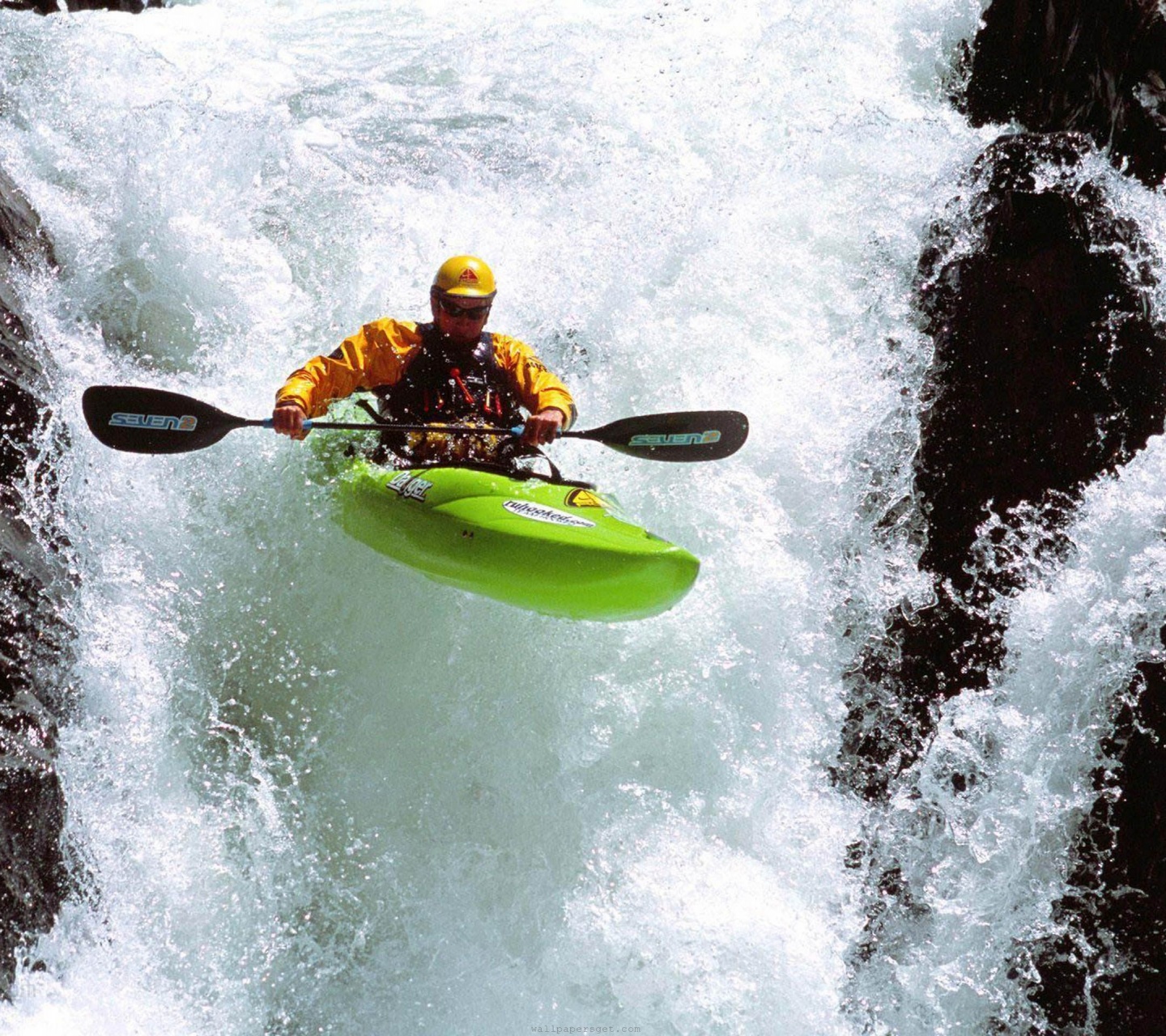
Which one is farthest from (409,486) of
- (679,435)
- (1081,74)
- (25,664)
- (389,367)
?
(1081,74)

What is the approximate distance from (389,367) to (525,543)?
4.11ft

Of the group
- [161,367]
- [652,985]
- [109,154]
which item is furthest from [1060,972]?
[109,154]

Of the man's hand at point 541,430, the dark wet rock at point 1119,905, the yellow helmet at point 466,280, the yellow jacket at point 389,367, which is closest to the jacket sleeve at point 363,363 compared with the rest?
the yellow jacket at point 389,367

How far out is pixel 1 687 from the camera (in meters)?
3.69

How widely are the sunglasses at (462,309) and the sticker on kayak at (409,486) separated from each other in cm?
75

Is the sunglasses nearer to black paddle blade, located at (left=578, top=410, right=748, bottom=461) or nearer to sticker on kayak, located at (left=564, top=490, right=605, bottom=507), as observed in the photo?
black paddle blade, located at (left=578, top=410, right=748, bottom=461)

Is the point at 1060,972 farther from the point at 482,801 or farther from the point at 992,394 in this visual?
the point at 992,394

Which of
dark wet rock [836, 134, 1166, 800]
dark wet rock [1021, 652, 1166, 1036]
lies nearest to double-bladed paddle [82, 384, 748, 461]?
dark wet rock [836, 134, 1166, 800]

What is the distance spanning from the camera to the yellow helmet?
439 cm

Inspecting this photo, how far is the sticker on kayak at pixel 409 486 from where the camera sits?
3.99m

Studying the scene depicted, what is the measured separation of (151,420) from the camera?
421 cm

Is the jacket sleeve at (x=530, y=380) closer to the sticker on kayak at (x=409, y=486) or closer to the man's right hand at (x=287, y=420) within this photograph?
the sticker on kayak at (x=409, y=486)

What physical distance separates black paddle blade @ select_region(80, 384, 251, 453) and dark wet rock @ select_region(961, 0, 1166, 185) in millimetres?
4509

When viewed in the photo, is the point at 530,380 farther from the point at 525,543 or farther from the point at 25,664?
the point at 25,664
